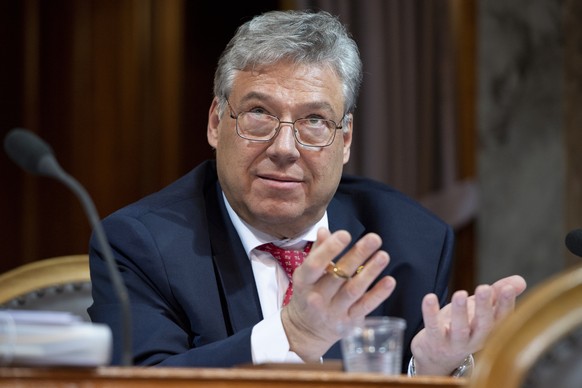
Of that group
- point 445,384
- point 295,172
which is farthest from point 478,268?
point 445,384

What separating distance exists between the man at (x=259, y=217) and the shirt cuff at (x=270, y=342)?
0.15 metres

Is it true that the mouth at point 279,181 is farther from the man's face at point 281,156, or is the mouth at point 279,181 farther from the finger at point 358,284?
the finger at point 358,284

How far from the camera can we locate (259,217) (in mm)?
2268

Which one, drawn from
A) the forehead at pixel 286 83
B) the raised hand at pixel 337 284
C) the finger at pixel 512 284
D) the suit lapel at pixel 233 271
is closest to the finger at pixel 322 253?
the raised hand at pixel 337 284

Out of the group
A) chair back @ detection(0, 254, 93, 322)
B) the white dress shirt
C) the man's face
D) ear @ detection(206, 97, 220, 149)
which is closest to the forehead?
the man's face

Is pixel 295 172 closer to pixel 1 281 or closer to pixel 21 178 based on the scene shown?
pixel 1 281

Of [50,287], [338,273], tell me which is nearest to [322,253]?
[338,273]

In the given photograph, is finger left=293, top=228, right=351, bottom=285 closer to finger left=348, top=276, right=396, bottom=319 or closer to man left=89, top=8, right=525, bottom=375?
finger left=348, top=276, right=396, bottom=319

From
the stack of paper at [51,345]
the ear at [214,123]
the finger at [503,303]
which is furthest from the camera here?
the ear at [214,123]

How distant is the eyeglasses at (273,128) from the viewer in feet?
7.38

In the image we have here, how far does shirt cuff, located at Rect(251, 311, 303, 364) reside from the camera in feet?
5.95

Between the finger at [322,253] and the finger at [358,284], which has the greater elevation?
the finger at [322,253]

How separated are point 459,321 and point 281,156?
2.00ft

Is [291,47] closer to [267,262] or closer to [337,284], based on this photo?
[267,262]
